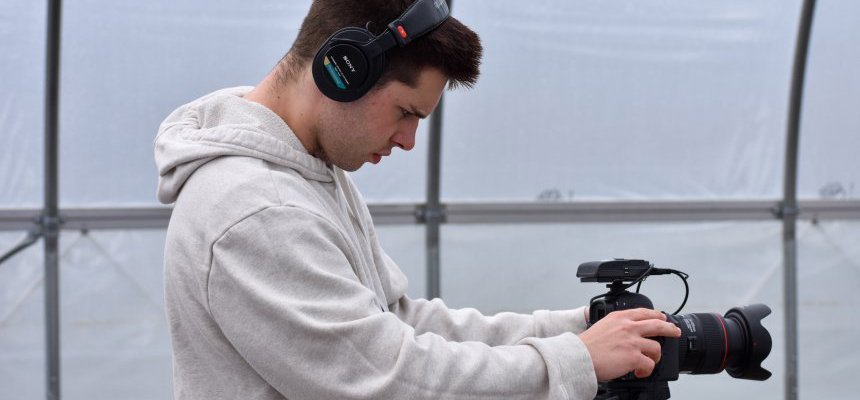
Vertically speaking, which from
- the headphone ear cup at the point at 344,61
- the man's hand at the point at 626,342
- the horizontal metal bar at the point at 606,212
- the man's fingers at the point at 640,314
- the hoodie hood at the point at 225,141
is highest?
the headphone ear cup at the point at 344,61

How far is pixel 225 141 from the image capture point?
6.57 feet

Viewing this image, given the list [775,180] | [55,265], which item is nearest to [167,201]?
[55,265]

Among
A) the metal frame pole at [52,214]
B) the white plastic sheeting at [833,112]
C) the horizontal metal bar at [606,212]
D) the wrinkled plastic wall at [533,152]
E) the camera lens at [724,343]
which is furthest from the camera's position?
the white plastic sheeting at [833,112]

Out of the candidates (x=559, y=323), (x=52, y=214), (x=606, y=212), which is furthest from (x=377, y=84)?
(x=606, y=212)

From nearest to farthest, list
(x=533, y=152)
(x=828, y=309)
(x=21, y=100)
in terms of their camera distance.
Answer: (x=21, y=100), (x=533, y=152), (x=828, y=309)

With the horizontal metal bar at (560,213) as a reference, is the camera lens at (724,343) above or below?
below

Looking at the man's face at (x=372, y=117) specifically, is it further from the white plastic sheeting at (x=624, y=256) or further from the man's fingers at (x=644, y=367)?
the white plastic sheeting at (x=624, y=256)

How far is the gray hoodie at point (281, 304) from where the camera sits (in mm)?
1855

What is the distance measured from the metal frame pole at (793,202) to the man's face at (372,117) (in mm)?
3976

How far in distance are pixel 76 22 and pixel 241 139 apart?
345cm

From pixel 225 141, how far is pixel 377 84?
33cm

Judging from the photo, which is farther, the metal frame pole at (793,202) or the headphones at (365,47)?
the metal frame pole at (793,202)

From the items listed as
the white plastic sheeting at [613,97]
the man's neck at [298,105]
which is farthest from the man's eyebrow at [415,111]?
the white plastic sheeting at [613,97]

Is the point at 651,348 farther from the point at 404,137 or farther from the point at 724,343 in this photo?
the point at 404,137
